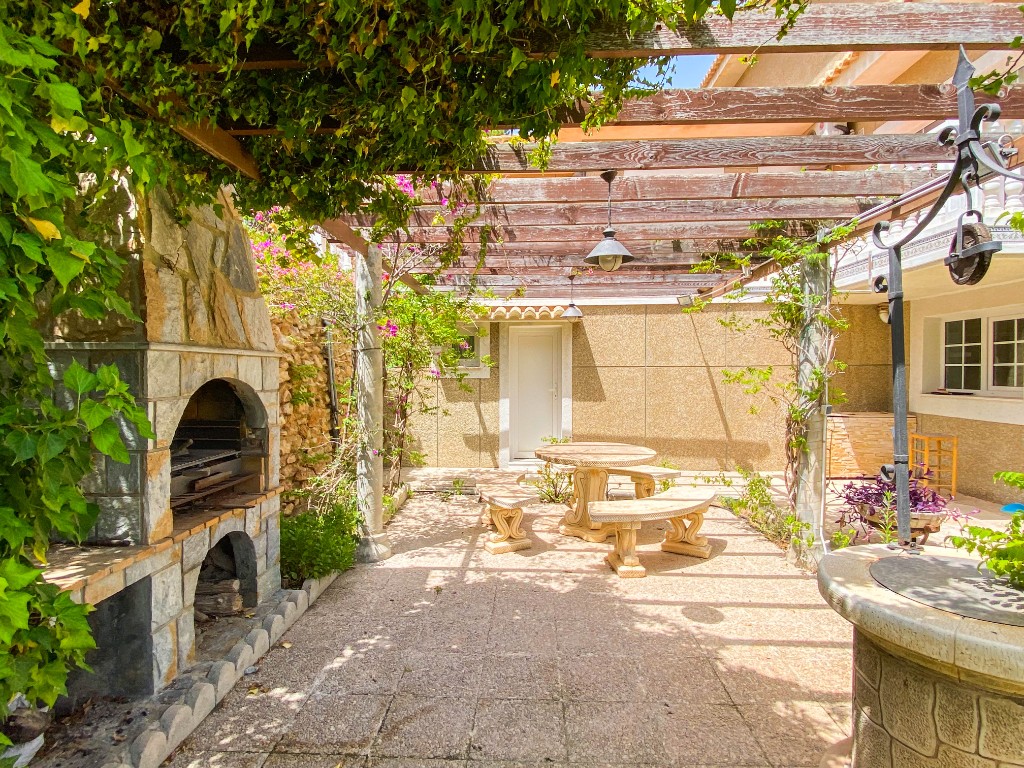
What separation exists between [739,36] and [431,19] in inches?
48.4

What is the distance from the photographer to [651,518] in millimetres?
4852

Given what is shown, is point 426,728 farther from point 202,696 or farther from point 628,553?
point 628,553

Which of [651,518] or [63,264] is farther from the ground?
[63,264]

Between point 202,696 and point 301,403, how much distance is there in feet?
10.9

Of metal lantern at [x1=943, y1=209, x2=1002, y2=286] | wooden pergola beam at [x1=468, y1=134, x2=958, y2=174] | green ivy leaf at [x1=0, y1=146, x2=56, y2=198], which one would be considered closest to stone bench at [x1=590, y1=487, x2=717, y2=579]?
wooden pergola beam at [x1=468, y1=134, x2=958, y2=174]

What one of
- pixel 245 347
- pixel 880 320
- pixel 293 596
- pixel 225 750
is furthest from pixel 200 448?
pixel 880 320

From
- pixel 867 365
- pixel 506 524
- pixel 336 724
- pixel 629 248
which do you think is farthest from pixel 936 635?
pixel 867 365

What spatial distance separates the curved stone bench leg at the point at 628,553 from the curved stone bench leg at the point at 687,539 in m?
0.60

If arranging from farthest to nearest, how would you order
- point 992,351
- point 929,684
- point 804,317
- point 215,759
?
point 992,351, point 804,317, point 215,759, point 929,684

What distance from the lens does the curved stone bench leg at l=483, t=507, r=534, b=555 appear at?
18.1 feet

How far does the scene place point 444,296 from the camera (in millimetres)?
6586

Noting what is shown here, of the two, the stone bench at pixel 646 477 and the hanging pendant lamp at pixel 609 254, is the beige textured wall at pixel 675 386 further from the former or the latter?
the hanging pendant lamp at pixel 609 254

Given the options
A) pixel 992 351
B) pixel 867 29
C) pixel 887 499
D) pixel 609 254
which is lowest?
pixel 887 499

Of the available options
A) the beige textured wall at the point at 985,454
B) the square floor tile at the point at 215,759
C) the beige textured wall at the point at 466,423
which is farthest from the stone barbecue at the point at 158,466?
the beige textured wall at the point at 985,454
